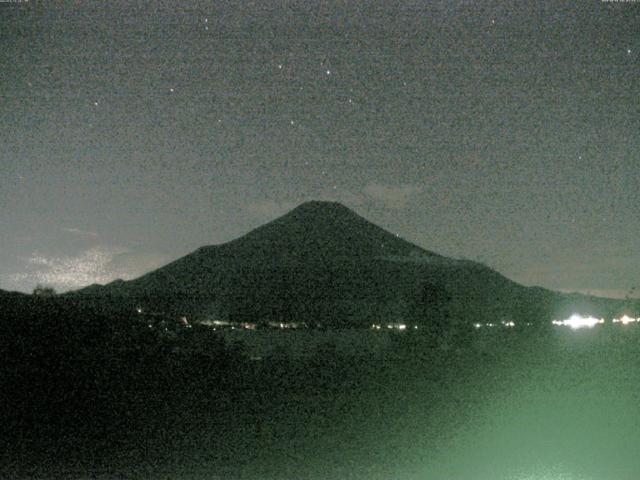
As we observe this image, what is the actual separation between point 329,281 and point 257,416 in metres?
24.6

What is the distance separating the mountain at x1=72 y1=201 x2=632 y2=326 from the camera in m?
30.1

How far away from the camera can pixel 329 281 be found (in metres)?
36.4

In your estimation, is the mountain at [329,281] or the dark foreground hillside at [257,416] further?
the mountain at [329,281]

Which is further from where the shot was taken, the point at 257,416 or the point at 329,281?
the point at 329,281

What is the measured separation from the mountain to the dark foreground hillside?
8.91 metres

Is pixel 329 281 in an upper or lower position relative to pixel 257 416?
upper

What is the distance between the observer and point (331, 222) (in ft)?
148

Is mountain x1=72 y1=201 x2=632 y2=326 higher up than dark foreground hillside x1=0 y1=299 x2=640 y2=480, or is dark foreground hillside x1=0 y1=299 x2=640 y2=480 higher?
mountain x1=72 y1=201 x2=632 y2=326

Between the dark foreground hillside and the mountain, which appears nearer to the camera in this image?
the dark foreground hillside

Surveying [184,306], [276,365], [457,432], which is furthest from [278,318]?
[457,432]

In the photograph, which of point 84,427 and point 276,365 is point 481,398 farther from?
point 84,427

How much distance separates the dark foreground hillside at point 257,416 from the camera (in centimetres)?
925

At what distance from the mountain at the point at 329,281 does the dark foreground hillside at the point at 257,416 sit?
891 cm

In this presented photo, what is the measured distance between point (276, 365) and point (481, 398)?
4.06 meters
